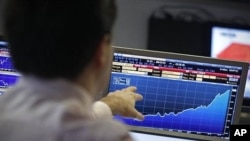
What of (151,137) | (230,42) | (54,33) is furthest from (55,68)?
(230,42)

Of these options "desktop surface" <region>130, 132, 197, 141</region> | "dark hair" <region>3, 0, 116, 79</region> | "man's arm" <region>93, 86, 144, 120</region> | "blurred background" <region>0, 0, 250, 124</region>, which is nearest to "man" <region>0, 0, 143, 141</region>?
"dark hair" <region>3, 0, 116, 79</region>

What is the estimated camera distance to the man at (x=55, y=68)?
0.72m

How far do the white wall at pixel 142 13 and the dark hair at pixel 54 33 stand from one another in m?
1.93

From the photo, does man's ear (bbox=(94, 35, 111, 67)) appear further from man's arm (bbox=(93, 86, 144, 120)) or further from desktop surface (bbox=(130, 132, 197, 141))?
desktop surface (bbox=(130, 132, 197, 141))

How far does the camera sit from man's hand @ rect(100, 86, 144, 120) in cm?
129

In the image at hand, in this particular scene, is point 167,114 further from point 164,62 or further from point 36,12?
point 36,12

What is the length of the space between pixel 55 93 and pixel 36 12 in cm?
13

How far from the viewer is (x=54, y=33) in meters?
0.72

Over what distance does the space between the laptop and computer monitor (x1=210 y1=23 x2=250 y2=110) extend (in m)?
1.24

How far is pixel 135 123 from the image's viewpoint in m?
1.38

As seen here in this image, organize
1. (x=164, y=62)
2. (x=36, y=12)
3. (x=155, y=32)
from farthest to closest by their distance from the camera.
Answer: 1. (x=155, y=32)
2. (x=164, y=62)
3. (x=36, y=12)

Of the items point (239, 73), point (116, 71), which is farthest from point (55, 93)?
point (239, 73)

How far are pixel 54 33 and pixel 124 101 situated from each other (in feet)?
A: 2.02

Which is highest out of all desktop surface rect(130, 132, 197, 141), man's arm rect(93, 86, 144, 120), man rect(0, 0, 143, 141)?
man rect(0, 0, 143, 141)
